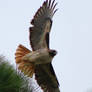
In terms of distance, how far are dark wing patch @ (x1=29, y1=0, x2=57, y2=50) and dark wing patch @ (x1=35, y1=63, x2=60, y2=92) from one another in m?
0.54

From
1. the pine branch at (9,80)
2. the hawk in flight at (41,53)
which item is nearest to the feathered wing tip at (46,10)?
the hawk in flight at (41,53)

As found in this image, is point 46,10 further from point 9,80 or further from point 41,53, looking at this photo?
point 9,80

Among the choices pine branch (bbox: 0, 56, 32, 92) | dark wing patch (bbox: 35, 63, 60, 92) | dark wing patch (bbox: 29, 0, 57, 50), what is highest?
dark wing patch (bbox: 29, 0, 57, 50)

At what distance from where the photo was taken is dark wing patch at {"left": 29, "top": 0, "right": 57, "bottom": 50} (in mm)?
8516

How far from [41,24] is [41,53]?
104 cm

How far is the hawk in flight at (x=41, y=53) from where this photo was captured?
8.03m

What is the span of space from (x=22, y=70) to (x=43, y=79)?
232cm

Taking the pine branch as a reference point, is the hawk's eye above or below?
above

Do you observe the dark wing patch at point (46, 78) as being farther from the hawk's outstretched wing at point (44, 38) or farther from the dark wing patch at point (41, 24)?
the dark wing patch at point (41, 24)

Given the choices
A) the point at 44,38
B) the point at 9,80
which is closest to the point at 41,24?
the point at 44,38

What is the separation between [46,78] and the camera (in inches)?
356

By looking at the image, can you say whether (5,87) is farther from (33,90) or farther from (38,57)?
(38,57)

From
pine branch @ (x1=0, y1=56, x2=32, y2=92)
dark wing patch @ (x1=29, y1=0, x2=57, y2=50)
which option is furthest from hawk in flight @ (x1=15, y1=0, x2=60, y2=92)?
pine branch @ (x1=0, y1=56, x2=32, y2=92)

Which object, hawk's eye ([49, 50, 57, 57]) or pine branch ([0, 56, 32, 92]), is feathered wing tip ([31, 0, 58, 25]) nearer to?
hawk's eye ([49, 50, 57, 57])
